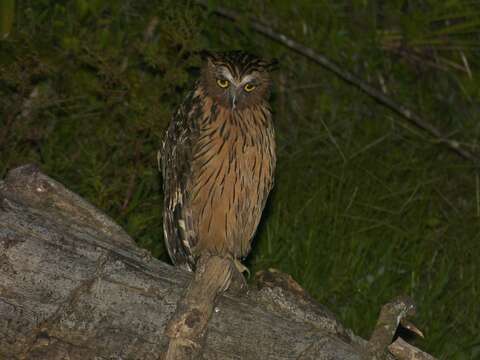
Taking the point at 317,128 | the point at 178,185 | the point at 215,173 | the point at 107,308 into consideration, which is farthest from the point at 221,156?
the point at 317,128

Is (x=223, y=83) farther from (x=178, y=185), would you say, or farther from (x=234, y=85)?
(x=178, y=185)

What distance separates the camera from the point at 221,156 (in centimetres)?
499

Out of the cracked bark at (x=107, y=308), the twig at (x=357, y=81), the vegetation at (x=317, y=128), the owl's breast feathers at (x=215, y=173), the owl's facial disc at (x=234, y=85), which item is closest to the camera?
the cracked bark at (x=107, y=308)

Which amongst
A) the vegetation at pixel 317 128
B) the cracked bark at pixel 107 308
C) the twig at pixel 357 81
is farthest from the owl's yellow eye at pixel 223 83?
Answer: the twig at pixel 357 81

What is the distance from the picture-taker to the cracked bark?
3785mm

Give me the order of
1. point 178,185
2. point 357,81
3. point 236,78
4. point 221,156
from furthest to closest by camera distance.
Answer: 1. point 357,81
2. point 178,185
3. point 221,156
4. point 236,78

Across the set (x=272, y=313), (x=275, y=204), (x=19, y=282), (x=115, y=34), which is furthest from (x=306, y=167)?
(x=19, y=282)

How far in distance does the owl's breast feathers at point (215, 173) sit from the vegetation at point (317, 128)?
669 mm

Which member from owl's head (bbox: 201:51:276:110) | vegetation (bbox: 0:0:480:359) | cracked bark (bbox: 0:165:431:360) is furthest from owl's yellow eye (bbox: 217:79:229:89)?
cracked bark (bbox: 0:165:431:360)

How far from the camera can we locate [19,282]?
3840 millimetres

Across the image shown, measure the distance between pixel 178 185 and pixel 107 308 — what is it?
4.48ft

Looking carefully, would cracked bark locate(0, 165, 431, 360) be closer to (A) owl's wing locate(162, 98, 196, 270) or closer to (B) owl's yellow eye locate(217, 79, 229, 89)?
(A) owl's wing locate(162, 98, 196, 270)

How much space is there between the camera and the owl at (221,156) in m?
4.97

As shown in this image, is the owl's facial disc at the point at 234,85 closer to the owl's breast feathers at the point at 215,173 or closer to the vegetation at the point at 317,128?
the owl's breast feathers at the point at 215,173
